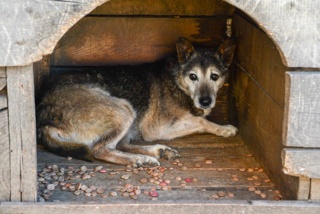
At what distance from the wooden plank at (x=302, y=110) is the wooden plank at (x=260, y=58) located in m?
0.46

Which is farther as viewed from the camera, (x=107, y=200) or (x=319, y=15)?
(x=107, y=200)

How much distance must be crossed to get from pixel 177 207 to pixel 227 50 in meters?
2.10

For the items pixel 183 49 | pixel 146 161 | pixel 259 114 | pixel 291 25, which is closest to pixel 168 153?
A: pixel 146 161

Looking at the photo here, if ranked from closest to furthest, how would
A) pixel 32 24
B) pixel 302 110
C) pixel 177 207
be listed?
pixel 32 24 → pixel 302 110 → pixel 177 207

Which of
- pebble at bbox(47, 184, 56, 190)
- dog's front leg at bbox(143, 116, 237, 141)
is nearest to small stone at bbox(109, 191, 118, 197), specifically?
pebble at bbox(47, 184, 56, 190)

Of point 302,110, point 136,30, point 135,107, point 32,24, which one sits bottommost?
point 135,107

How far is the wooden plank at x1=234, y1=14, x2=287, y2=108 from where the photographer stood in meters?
3.80

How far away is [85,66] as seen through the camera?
16.7ft

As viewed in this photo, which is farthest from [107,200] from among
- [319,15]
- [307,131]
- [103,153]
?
[319,15]

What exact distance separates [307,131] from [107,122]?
1.81 meters

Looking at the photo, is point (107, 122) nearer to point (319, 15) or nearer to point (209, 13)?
point (209, 13)

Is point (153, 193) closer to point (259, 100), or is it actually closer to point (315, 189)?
point (315, 189)

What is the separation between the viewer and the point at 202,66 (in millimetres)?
4973

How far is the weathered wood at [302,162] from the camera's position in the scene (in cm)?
329
